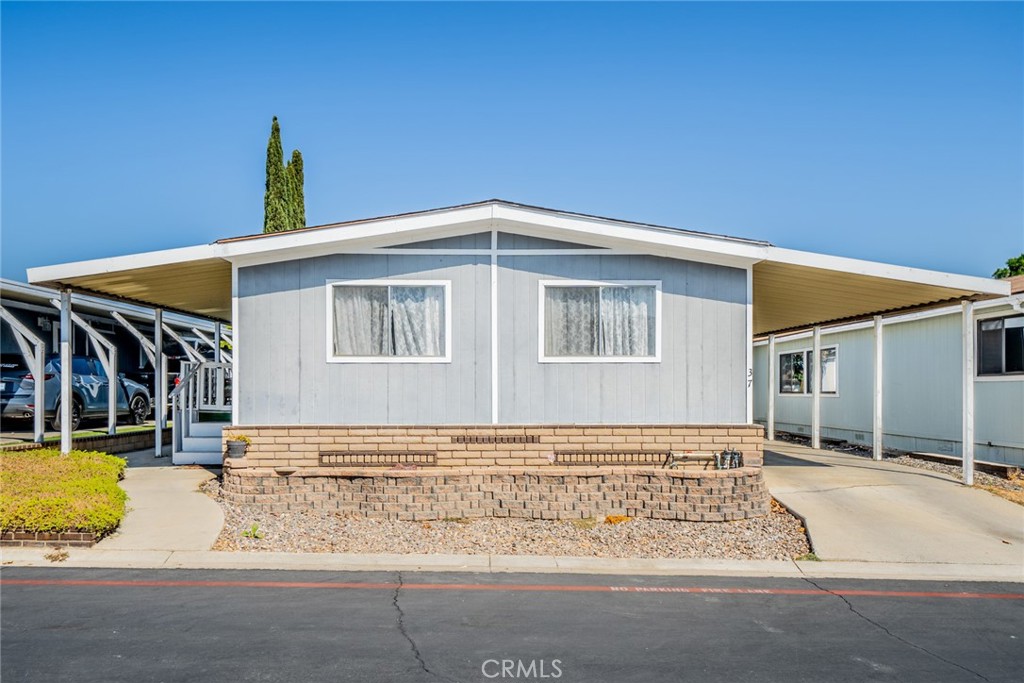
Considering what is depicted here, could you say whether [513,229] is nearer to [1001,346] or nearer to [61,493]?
[61,493]

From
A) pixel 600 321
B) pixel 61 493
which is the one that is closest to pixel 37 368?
pixel 61 493

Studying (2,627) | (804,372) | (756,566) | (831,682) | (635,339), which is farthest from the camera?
(804,372)

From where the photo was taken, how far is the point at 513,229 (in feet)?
35.3

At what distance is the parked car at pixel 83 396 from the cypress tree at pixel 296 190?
864 cm

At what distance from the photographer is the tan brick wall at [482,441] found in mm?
10570

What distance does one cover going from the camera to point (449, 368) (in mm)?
10742

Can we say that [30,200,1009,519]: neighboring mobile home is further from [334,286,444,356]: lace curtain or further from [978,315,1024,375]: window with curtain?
[978,315,1024,375]: window with curtain

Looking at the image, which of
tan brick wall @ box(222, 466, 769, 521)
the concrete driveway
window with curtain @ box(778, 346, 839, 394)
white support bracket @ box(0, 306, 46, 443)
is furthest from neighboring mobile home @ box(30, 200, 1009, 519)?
window with curtain @ box(778, 346, 839, 394)

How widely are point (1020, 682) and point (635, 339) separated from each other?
611cm

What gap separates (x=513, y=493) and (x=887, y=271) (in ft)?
17.9

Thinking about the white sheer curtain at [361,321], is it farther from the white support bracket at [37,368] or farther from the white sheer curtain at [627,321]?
the white support bracket at [37,368]

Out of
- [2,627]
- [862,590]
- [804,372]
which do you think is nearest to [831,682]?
[862,590]

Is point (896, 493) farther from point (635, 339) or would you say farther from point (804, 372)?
point (804, 372)

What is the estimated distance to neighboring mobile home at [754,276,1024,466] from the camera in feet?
46.1
